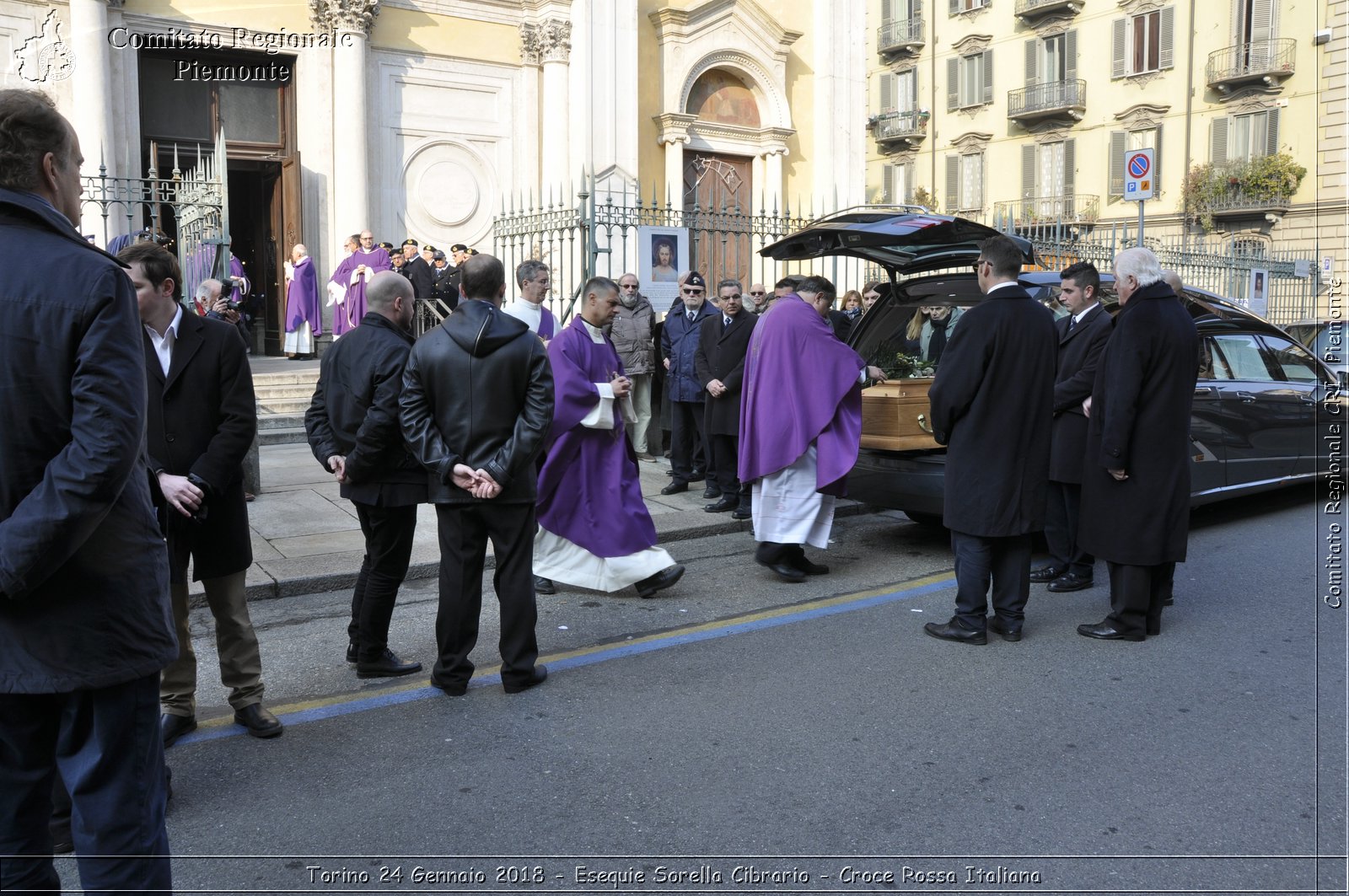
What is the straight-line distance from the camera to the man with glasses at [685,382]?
31.9ft

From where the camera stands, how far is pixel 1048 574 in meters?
6.82

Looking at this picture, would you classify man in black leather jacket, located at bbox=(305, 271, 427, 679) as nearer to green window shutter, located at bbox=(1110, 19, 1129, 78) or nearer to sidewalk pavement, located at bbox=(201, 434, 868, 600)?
sidewalk pavement, located at bbox=(201, 434, 868, 600)

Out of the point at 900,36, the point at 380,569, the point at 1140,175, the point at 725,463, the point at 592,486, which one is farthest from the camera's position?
the point at 900,36

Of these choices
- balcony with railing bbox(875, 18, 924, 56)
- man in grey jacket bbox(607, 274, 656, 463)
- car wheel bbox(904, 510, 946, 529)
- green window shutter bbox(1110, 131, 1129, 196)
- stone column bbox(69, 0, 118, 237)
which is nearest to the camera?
car wheel bbox(904, 510, 946, 529)

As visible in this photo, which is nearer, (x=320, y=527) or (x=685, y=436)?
(x=320, y=527)

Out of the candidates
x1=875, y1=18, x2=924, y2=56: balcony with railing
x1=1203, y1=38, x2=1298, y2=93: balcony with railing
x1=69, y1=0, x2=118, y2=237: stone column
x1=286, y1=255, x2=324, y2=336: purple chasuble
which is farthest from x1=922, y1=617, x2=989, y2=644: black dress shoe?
x1=875, y1=18, x2=924, y2=56: balcony with railing

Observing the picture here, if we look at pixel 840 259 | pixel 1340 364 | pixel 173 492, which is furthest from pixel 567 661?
pixel 840 259

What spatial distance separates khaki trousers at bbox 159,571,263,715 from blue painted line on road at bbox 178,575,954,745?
0.53 ft

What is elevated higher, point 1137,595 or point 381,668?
point 1137,595

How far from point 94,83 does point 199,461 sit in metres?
12.4

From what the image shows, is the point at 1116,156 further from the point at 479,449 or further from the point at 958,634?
the point at 479,449

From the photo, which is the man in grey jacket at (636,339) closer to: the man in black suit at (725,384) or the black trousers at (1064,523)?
the man in black suit at (725,384)

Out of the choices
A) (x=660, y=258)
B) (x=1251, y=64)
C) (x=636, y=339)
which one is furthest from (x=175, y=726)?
(x=1251, y=64)

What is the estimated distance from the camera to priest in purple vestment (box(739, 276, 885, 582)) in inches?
264
